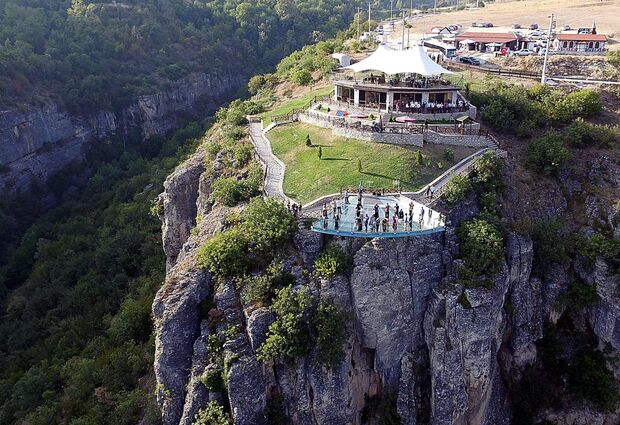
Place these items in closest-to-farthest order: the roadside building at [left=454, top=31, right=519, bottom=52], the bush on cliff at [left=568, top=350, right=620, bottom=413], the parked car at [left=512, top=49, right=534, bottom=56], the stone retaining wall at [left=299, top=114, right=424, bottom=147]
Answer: the bush on cliff at [left=568, top=350, right=620, bottom=413] → the stone retaining wall at [left=299, top=114, right=424, bottom=147] → the parked car at [left=512, top=49, right=534, bottom=56] → the roadside building at [left=454, top=31, right=519, bottom=52]

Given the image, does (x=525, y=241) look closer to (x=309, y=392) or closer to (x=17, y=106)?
(x=309, y=392)

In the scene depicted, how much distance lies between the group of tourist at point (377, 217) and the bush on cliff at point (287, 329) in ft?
15.1

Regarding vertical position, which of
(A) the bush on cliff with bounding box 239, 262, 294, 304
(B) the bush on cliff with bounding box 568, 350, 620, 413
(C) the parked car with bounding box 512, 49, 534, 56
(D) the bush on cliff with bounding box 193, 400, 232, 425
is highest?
(C) the parked car with bounding box 512, 49, 534, 56

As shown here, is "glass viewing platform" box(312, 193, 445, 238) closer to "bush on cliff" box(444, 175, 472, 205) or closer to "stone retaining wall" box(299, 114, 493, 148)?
"bush on cliff" box(444, 175, 472, 205)

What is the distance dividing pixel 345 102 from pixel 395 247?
2374cm

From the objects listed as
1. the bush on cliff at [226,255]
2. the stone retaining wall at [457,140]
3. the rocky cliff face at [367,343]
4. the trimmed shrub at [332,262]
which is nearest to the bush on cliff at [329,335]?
the rocky cliff face at [367,343]

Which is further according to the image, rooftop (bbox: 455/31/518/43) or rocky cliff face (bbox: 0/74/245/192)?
rocky cliff face (bbox: 0/74/245/192)

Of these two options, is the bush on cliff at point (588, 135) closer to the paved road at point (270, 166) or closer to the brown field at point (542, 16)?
the paved road at point (270, 166)

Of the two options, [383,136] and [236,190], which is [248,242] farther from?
[383,136]

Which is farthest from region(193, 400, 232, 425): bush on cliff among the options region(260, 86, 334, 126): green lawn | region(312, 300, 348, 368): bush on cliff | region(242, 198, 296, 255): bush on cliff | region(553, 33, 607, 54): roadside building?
region(553, 33, 607, 54): roadside building

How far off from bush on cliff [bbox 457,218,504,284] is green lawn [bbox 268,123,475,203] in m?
6.08

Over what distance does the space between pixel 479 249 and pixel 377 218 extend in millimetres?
6409

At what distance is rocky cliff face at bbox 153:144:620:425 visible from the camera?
28.4m

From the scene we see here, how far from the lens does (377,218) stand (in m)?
31.0
